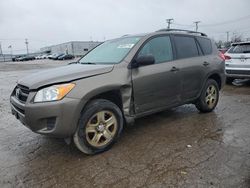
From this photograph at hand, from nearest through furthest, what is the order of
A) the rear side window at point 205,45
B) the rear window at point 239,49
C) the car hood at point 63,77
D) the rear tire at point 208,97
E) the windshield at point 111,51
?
1. the car hood at point 63,77
2. the windshield at point 111,51
3. the rear tire at point 208,97
4. the rear side window at point 205,45
5. the rear window at point 239,49

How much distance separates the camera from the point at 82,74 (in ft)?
11.3

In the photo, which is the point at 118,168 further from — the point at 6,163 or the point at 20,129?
the point at 20,129

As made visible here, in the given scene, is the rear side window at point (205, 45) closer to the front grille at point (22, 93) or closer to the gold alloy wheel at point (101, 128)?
the gold alloy wheel at point (101, 128)

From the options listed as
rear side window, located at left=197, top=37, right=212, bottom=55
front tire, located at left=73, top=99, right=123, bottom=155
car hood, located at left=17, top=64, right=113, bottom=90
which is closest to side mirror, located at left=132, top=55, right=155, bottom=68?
car hood, located at left=17, top=64, right=113, bottom=90

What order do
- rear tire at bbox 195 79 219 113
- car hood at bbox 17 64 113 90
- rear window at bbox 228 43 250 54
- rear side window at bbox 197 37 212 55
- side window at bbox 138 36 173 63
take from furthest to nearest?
1. rear window at bbox 228 43 250 54
2. rear side window at bbox 197 37 212 55
3. rear tire at bbox 195 79 219 113
4. side window at bbox 138 36 173 63
5. car hood at bbox 17 64 113 90

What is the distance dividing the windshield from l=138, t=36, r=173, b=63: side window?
8.8 inches

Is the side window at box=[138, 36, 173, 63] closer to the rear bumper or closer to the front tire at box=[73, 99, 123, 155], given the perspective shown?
the front tire at box=[73, 99, 123, 155]

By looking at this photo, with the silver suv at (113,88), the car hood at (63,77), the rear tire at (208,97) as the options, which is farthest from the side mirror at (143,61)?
the rear tire at (208,97)

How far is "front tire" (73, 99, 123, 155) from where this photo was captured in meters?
3.43

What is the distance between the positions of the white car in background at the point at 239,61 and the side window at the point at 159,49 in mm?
4904

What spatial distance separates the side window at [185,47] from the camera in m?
4.81

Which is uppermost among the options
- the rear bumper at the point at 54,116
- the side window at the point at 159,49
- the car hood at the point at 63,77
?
the side window at the point at 159,49

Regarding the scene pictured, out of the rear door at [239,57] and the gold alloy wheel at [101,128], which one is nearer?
the gold alloy wheel at [101,128]

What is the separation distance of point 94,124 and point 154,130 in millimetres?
1418
